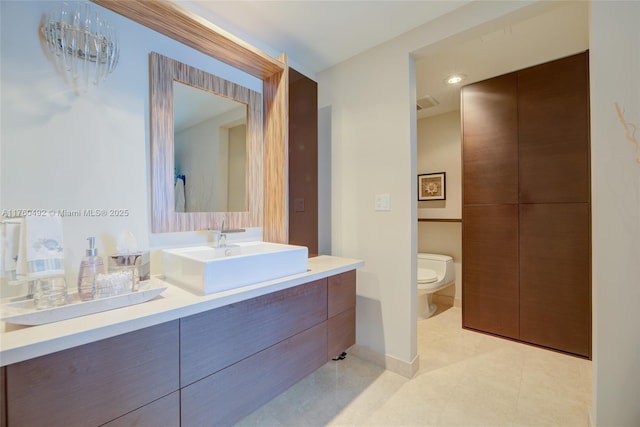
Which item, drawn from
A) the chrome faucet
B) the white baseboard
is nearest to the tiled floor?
the white baseboard

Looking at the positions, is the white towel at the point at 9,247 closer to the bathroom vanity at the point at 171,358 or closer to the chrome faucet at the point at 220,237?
the bathroom vanity at the point at 171,358

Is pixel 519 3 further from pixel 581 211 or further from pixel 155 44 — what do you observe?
pixel 155 44

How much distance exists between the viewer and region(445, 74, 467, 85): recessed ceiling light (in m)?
2.30

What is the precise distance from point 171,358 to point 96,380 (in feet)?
0.62

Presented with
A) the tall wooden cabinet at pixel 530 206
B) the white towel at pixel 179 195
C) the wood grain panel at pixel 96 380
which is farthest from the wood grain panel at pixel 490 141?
the wood grain panel at pixel 96 380

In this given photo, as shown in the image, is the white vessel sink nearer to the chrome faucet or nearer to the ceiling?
the chrome faucet

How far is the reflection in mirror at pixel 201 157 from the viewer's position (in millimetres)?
1311

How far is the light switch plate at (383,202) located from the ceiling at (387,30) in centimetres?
94

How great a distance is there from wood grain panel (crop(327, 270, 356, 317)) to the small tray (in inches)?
32.8

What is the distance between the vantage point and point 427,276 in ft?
8.76

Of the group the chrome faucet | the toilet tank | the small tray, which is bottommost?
the toilet tank

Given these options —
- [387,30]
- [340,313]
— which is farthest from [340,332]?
[387,30]

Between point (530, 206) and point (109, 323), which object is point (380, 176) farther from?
point (109, 323)

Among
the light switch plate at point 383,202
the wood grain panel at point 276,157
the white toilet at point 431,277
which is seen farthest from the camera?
the white toilet at point 431,277
